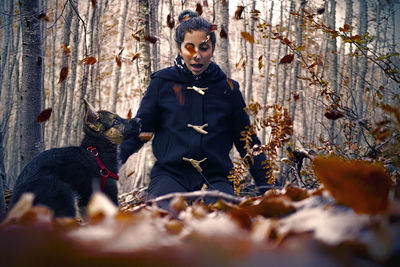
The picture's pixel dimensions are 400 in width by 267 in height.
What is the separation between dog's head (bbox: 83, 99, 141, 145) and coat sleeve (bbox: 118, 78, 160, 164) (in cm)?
10

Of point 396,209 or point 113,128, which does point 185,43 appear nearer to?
point 113,128

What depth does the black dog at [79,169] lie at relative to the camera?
1.94 m

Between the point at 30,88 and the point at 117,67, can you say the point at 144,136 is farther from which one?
the point at 117,67

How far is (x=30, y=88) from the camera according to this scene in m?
3.42

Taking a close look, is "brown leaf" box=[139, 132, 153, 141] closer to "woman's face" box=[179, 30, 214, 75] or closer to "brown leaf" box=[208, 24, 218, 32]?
"woman's face" box=[179, 30, 214, 75]

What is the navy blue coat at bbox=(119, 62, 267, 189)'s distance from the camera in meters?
3.14

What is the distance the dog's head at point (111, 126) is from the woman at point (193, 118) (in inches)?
4.9

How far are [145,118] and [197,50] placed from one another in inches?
37.2

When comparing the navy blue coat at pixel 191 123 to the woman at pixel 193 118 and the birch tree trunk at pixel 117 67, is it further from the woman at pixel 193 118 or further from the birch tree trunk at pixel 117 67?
the birch tree trunk at pixel 117 67

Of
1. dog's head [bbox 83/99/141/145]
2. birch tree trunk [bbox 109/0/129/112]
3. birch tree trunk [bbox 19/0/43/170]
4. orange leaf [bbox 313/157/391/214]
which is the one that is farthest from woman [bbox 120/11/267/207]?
birch tree trunk [bbox 109/0/129/112]

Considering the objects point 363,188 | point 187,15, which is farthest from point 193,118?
point 363,188

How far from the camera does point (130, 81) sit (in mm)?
15836

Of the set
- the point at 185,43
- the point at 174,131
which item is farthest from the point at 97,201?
the point at 185,43

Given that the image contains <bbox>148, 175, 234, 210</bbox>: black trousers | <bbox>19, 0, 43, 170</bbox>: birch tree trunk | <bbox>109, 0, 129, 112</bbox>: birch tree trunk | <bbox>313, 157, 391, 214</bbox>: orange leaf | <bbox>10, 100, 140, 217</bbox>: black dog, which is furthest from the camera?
<bbox>109, 0, 129, 112</bbox>: birch tree trunk
